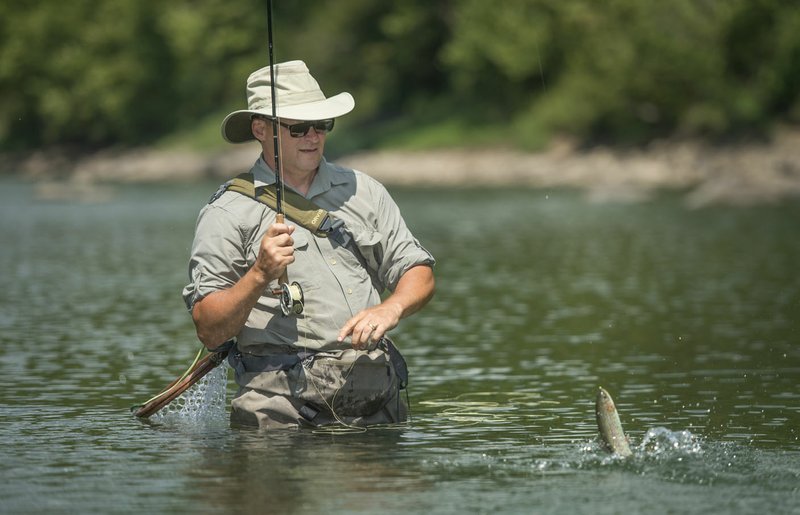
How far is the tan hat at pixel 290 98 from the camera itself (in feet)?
24.9

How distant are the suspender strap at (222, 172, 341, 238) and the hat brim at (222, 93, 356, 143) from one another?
33 cm

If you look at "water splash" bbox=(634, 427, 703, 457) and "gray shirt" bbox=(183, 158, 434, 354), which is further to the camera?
"water splash" bbox=(634, 427, 703, 457)

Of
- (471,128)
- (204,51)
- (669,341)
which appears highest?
(204,51)

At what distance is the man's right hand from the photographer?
706 cm

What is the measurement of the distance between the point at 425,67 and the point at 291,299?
70130 millimetres

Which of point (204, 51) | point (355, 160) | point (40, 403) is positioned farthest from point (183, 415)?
point (204, 51)

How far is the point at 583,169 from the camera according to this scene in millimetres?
57031

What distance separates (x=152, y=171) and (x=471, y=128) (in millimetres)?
15148

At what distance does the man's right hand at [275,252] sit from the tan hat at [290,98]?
0.65 m

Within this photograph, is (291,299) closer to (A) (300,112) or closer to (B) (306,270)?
(B) (306,270)

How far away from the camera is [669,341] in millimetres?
14141

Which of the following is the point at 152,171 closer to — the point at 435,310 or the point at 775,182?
the point at 775,182

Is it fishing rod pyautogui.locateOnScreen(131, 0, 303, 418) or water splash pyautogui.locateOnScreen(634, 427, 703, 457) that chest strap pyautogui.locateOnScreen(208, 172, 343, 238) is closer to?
fishing rod pyautogui.locateOnScreen(131, 0, 303, 418)

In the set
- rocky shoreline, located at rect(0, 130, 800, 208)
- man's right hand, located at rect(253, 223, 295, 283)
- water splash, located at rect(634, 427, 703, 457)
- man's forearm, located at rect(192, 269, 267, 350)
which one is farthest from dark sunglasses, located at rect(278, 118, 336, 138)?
rocky shoreline, located at rect(0, 130, 800, 208)
